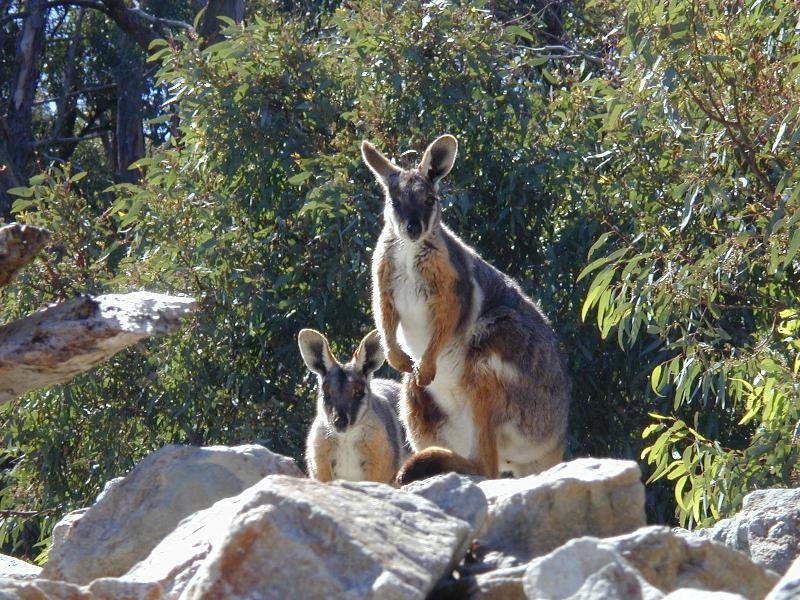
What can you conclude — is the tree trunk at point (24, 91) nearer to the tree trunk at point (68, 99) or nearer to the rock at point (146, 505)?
the tree trunk at point (68, 99)

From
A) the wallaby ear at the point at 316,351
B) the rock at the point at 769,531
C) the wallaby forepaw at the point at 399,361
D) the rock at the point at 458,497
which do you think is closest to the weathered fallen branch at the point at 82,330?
the rock at the point at 458,497

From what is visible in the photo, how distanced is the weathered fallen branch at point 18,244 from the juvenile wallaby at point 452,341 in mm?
2609

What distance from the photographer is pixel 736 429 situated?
29.8 ft

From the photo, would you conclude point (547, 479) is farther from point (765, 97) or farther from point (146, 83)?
point (146, 83)

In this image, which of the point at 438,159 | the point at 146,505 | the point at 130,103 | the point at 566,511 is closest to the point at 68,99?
the point at 130,103

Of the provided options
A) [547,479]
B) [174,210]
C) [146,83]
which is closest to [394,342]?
[547,479]

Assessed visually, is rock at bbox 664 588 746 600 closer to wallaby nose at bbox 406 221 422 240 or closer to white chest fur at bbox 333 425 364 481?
wallaby nose at bbox 406 221 422 240

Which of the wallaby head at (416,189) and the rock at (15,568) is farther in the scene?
the wallaby head at (416,189)

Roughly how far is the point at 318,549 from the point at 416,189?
3.42 meters

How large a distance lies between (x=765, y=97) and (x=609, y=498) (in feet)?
11.7

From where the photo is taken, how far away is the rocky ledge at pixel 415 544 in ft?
11.0

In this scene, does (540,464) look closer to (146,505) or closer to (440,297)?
(440,297)

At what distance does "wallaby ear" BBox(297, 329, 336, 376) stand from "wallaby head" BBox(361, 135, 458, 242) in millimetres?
1052

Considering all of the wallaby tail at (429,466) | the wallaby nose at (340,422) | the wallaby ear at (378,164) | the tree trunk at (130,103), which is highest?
the tree trunk at (130,103)
